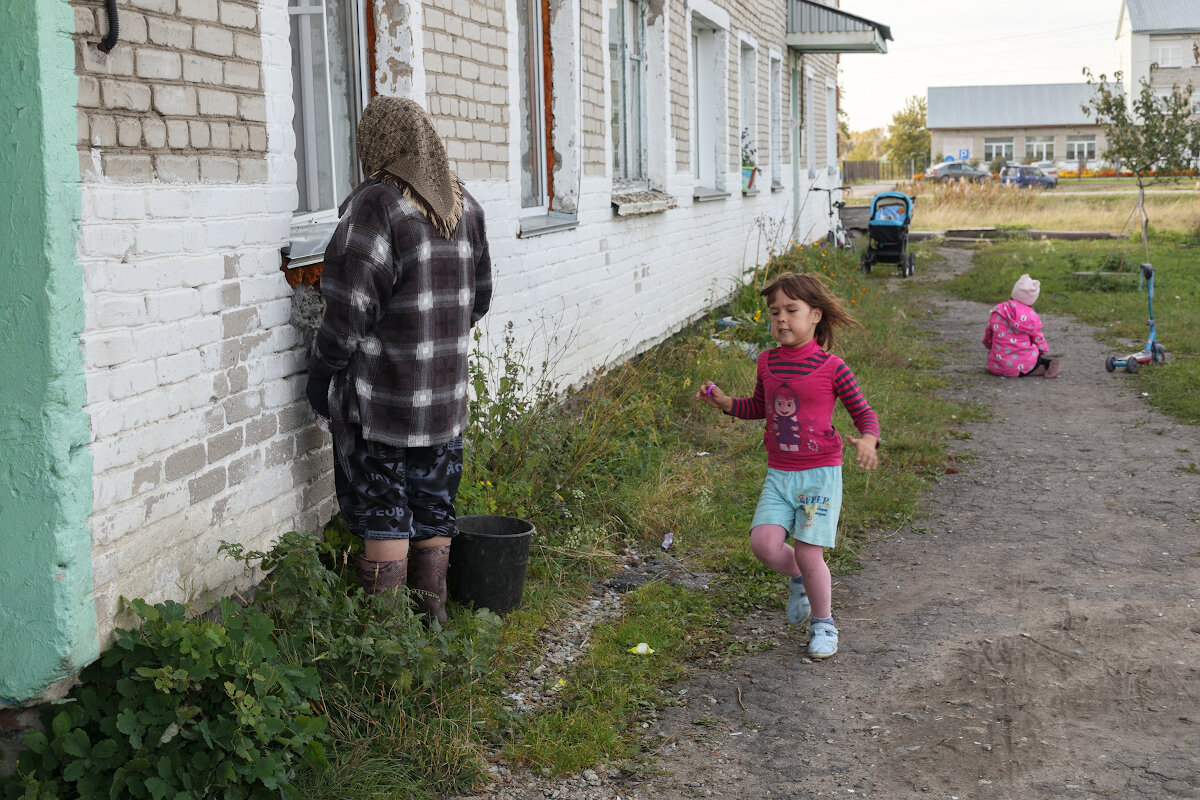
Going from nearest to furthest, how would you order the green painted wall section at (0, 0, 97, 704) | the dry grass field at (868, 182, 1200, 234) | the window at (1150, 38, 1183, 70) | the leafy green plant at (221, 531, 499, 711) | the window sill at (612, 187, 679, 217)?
the green painted wall section at (0, 0, 97, 704), the leafy green plant at (221, 531, 499, 711), the window sill at (612, 187, 679, 217), the dry grass field at (868, 182, 1200, 234), the window at (1150, 38, 1183, 70)

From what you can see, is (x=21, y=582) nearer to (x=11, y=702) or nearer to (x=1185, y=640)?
(x=11, y=702)

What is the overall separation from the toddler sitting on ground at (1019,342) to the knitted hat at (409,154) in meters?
7.22

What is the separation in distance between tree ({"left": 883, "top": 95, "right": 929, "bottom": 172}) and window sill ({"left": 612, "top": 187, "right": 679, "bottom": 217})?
69710 millimetres

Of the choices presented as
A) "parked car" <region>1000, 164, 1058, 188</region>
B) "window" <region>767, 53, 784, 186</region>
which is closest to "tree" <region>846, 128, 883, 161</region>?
"parked car" <region>1000, 164, 1058, 188</region>

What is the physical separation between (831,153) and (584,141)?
51.4 feet

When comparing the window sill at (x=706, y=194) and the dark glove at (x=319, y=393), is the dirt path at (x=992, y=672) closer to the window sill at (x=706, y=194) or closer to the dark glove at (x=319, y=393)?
the dark glove at (x=319, y=393)

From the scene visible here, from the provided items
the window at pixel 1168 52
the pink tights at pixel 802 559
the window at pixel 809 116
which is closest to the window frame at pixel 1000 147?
the window at pixel 1168 52

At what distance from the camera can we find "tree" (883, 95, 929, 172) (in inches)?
2985

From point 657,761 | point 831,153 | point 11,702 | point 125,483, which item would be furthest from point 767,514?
point 831,153

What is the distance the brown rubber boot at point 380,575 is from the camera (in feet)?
12.3

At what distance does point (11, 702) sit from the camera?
277 centimetres

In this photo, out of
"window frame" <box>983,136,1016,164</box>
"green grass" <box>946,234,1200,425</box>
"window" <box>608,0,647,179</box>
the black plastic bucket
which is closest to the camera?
the black plastic bucket

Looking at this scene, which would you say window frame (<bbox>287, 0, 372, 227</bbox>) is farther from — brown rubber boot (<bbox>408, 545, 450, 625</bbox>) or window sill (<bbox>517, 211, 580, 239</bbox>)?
window sill (<bbox>517, 211, 580, 239</bbox>)

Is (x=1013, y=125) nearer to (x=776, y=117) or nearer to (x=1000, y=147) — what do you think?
(x=1000, y=147)
